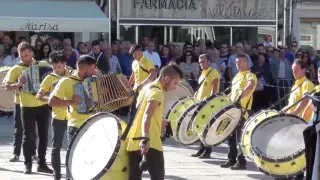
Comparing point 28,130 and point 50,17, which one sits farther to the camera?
point 50,17

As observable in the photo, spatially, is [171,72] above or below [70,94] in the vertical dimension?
above

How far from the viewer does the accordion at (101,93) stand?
830cm

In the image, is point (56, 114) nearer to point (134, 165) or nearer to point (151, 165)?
Result: point (134, 165)

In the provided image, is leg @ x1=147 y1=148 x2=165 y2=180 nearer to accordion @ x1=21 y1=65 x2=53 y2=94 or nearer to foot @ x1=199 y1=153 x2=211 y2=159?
accordion @ x1=21 y1=65 x2=53 y2=94

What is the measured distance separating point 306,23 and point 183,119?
511 inches

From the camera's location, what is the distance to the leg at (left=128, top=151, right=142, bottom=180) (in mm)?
7309

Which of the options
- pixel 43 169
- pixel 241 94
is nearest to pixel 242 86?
pixel 241 94

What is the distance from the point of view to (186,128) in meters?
11.8

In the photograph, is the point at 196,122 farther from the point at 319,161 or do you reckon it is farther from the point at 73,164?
the point at 319,161

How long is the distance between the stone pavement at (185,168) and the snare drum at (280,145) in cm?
99

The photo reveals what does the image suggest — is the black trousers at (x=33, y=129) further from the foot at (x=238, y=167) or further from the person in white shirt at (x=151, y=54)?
the person in white shirt at (x=151, y=54)

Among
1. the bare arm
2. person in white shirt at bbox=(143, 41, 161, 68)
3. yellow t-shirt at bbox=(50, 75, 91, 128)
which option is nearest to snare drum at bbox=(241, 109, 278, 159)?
yellow t-shirt at bbox=(50, 75, 91, 128)

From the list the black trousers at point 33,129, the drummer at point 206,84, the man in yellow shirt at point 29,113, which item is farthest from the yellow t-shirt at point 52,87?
the drummer at point 206,84

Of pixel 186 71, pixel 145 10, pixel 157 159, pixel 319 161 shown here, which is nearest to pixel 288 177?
pixel 157 159
